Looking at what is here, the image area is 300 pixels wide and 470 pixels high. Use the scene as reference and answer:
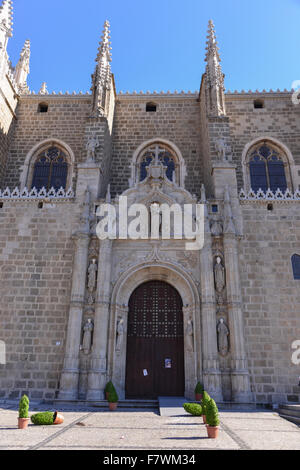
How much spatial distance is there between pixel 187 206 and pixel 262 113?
9.01 meters

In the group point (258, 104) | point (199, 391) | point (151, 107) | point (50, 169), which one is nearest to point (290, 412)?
point (199, 391)

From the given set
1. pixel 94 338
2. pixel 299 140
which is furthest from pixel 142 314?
pixel 299 140

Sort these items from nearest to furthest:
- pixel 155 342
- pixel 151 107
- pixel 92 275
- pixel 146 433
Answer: pixel 146 433
pixel 92 275
pixel 155 342
pixel 151 107

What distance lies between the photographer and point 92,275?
13641 mm

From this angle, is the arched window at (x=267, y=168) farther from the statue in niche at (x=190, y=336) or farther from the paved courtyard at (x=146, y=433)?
the paved courtyard at (x=146, y=433)

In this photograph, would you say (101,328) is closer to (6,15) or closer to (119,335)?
A: (119,335)

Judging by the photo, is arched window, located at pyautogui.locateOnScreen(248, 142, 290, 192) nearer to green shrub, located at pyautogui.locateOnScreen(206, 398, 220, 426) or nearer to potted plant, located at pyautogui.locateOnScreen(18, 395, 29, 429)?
green shrub, located at pyautogui.locateOnScreen(206, 398, 220, 426)

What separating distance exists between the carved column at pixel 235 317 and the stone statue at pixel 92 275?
202 inches

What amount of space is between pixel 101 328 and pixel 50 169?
1045 cm

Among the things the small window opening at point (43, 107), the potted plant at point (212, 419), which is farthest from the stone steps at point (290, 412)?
the small window opening at point (43, 107)

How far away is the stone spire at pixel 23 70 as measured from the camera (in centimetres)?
2366

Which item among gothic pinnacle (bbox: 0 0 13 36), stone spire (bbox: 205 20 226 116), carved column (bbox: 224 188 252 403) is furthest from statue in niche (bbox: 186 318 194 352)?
gothic pinnacle (bbox: 0 0 13 36)

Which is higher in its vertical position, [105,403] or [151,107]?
[151,107]

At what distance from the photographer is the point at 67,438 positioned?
6.92 metres
